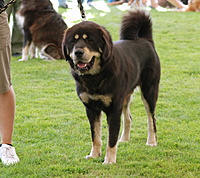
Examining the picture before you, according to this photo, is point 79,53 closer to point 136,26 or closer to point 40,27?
point 136,26

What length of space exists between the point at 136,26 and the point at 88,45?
114 cm

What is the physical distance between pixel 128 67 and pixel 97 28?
546 mm

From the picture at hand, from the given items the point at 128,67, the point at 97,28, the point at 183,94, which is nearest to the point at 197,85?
the point at 183,94

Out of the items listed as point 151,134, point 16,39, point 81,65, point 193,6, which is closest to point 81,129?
point 151,134

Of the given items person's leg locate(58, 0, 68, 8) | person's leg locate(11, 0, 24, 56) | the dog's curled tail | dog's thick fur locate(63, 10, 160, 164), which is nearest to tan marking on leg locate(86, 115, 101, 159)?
dog's thick fur locate(63, 10, 160, 164)

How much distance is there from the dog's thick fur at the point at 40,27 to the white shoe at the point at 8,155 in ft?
16.8

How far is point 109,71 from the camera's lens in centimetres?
368

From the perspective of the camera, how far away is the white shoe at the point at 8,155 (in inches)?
152

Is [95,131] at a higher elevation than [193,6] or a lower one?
higher

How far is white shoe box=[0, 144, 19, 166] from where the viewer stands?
387 centimetres

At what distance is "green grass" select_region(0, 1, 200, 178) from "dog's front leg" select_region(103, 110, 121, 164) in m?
0.09

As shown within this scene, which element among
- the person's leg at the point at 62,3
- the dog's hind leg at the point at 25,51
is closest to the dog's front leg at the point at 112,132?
the dog's hind leg at the point at 25,51

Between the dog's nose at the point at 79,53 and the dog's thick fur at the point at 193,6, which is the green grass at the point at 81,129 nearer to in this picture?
the dog's nose at the point at 79,53

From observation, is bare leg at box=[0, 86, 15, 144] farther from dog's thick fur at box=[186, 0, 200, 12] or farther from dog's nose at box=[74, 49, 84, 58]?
dog's thick fur at box=[186, 0, 200, 12]
